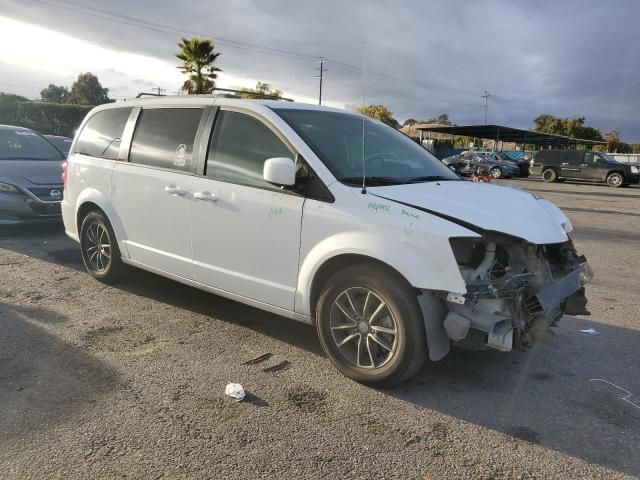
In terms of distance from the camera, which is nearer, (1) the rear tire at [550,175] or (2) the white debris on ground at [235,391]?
(2) the white debris on ground at [235,391]

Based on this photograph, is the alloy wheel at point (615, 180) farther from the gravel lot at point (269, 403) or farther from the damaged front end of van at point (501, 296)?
the damaged front end of van at point (501, 296)

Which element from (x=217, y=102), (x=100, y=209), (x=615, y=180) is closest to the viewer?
(x=217, y=102)

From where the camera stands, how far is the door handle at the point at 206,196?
13.9ft

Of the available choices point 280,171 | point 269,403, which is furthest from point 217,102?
point 269,403

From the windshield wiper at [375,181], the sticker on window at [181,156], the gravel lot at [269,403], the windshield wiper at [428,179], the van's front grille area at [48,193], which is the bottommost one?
the gravel lot at [269,403]

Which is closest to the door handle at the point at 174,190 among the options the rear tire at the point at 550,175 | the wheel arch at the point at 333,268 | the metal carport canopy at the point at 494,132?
the wheel arch at the point at 333,268

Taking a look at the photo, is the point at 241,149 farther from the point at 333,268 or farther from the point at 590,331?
the point at 590,331

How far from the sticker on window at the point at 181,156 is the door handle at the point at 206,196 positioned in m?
0.38

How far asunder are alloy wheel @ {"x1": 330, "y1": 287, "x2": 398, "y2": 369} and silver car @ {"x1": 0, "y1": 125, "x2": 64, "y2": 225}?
5.87m

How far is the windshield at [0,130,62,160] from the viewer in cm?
859

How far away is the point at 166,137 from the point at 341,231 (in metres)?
2.13

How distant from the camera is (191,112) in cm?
467

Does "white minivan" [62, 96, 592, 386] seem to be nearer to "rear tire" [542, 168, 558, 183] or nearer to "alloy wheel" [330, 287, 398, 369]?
"alloy wheel" [330, 287, 398, 369]

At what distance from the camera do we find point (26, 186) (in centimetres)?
773
